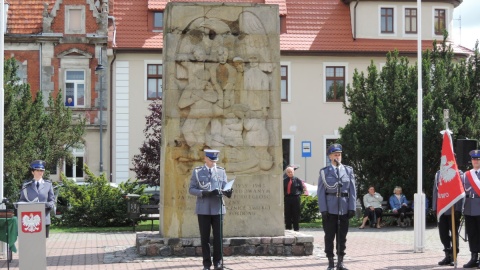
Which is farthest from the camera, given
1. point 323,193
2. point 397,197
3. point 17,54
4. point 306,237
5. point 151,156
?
point 17,54

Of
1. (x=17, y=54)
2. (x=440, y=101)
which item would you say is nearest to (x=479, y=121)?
(x=440, y=101)

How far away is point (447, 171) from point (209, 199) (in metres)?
4.08

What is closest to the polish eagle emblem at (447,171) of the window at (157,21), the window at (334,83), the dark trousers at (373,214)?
the dark trousers at (373,214)

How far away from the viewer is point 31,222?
44.9ft

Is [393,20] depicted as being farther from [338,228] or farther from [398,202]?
[338,228]

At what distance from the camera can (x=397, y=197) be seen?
30.0 meters

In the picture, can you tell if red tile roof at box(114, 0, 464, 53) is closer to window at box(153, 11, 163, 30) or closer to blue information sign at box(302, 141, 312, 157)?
window at box(153, 11, 163, 30)

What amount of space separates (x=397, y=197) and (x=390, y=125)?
2.24 meters

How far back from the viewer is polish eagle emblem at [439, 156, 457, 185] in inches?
672

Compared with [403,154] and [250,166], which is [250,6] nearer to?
[250,166]

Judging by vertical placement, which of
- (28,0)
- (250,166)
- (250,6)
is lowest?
(250,166)

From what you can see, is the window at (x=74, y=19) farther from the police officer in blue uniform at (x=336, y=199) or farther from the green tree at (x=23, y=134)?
the police officer in blue uniform at (x=336, y=199)

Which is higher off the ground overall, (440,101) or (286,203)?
(440,101)

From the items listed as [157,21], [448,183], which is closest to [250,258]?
[448,183]
